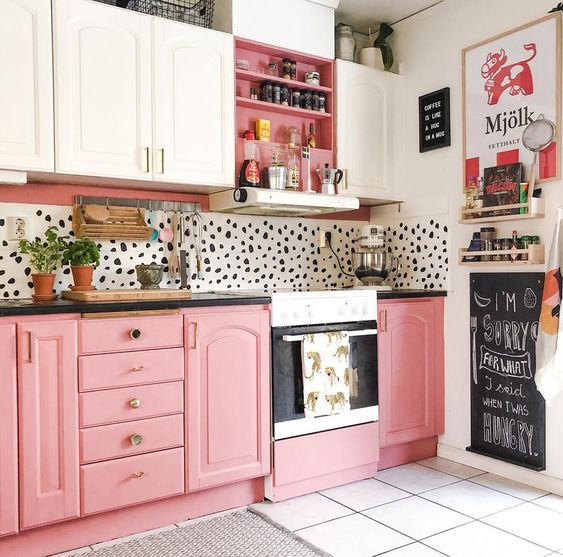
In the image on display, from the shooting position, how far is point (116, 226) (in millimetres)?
2834

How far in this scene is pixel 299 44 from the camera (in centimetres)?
314

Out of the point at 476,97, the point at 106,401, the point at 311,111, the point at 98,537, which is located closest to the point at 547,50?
the point at 476,97

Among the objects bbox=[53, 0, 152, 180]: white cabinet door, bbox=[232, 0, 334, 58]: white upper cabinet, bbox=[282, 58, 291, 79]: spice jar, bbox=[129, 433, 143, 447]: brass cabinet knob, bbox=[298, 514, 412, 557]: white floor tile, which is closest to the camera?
bbox=[298, 514, 412, 557]: white floor tile

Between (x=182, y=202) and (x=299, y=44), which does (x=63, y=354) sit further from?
(x=299, y=44)

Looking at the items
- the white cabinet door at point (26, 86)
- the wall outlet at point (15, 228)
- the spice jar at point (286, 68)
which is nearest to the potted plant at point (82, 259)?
the wall outlet at point (15, 228)

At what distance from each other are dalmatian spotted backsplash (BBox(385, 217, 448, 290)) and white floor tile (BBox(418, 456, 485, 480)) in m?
0.97

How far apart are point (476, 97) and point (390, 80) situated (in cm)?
61

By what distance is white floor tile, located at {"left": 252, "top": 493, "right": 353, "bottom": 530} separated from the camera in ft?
8.13

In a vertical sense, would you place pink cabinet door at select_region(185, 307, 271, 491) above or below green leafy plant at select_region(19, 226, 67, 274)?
below

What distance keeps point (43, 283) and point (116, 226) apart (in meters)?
0.48

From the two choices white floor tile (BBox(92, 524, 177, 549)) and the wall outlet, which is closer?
white floor tile (BBox(92, 524, 177, 549))

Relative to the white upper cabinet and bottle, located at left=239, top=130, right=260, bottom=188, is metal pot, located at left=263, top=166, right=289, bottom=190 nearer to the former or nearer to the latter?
bottle, located at left=239, top=130, right=260, bottom=188

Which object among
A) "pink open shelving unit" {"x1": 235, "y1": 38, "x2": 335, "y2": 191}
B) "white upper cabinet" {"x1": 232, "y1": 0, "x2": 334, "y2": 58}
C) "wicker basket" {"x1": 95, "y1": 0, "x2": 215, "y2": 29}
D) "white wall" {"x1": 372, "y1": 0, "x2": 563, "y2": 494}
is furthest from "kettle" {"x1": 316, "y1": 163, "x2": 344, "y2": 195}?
"wicker basket" {"x1": 95, "y1": 0, "x2": 215, "y2": 29}

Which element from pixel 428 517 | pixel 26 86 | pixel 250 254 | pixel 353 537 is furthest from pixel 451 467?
pixel 26 86
